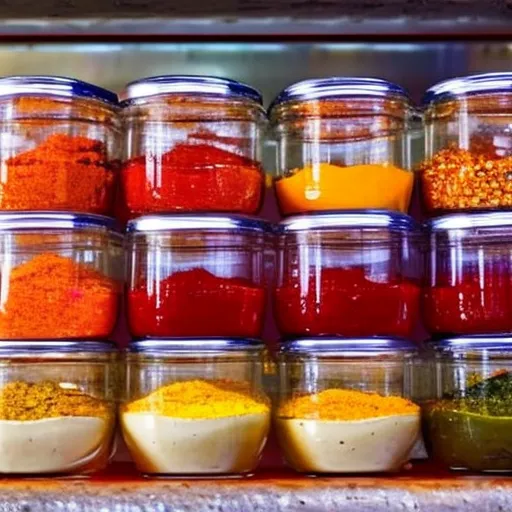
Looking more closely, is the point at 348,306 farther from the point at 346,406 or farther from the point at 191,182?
the point at 191,182

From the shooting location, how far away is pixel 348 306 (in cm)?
101

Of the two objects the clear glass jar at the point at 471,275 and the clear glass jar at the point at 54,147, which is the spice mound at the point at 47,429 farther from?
the clear glass jar at the point at 471,275

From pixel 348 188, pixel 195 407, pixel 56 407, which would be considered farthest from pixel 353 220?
pixel 56 407

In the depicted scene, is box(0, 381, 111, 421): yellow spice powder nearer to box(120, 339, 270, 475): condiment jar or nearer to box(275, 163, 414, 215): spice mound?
box(120, 339, 270, 475): condiment jar

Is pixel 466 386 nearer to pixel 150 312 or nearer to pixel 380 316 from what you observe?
pixel 380 316

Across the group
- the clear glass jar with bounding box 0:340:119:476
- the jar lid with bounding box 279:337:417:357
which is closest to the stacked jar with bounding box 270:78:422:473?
the jar lid with bounding box 279:337:417:357

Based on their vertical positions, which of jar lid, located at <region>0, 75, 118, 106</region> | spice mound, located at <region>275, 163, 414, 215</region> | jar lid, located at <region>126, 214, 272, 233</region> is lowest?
jar lid, located at <region>126, 214, 272, 233</region>

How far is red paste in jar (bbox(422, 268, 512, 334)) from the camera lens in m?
1.01

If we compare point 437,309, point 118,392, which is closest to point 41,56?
point 118,392

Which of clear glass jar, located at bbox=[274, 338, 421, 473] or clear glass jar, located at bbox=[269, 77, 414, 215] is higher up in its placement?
clear glass jar, located at bbox=[269, 77, 414, 215]

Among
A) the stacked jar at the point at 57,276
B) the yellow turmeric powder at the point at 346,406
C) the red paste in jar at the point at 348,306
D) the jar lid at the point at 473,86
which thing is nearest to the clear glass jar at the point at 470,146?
the jar lid at the point at 473,86

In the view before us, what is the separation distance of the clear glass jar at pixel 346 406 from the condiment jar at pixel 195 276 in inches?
2.9

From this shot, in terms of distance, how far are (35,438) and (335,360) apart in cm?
32

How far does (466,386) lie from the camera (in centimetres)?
101
